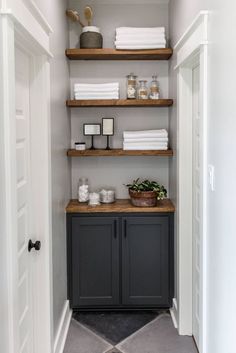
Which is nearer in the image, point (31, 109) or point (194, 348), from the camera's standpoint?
point (31, 109)

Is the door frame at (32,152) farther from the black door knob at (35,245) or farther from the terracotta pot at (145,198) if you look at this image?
the terracotta pot at (145,198)

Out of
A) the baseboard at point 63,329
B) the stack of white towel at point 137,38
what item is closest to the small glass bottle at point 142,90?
the stack of white towel at point 137,38

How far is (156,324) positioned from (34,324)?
120 cm

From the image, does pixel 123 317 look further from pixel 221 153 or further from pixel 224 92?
pixel 224 92

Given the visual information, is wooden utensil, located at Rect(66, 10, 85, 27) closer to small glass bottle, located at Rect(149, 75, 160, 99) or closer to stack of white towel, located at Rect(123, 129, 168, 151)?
small glass bottle, located at Rect(149, 75, 160, 99)

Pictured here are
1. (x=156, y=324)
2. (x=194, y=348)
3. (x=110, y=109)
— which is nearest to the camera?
(x=194, y=348)

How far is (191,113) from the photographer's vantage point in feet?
9.86

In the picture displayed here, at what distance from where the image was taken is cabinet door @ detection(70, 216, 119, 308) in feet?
11.4

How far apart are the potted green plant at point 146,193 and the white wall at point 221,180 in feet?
4.43

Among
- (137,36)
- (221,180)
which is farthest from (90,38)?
(221,180)

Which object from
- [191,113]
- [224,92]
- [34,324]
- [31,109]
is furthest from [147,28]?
[34,324]

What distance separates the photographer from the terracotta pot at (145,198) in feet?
11.3

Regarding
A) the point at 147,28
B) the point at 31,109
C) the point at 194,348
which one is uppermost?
the point at 147,28

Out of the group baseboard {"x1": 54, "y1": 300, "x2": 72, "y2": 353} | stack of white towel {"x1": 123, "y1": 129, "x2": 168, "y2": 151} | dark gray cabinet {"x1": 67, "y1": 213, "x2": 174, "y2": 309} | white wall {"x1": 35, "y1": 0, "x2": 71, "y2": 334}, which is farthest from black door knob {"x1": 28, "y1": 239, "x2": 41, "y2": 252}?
stack of white towel {"x1": 123, "y1": 129, "x2": 168, "y2": 151}
